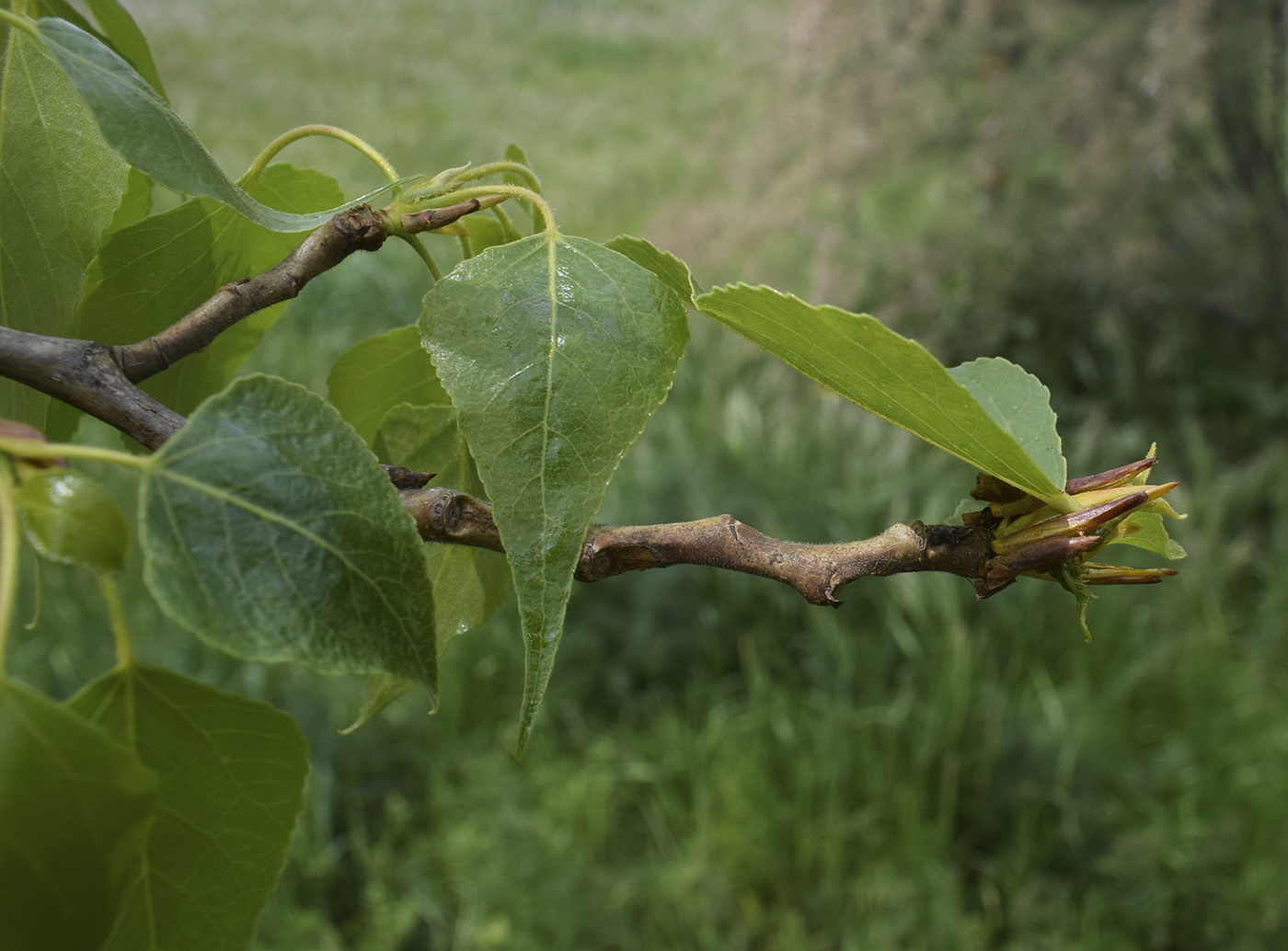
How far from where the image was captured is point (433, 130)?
4230mm

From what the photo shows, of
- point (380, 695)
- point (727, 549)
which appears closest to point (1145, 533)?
point (727, 549)

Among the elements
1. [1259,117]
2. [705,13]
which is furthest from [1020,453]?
[705,13]

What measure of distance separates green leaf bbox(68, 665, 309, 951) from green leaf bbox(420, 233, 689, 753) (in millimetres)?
71

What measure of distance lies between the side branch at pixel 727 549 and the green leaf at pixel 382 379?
0.10 m

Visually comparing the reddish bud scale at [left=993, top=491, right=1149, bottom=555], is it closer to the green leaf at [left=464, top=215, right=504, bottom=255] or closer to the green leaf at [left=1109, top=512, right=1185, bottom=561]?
the green leaf at [left=1109, top=512, right=1185, bottom=561]

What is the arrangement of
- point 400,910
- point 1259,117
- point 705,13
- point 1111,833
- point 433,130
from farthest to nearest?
point 705,13 → point 433,130 → point 1259,117 → point 1111,833 → point 400,910

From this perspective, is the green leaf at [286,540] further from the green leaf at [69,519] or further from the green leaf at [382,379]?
the green leaf at [382,379]

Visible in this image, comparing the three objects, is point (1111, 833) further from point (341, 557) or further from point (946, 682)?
point (341, 557)

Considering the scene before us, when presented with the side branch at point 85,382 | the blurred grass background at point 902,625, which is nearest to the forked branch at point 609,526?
the side branch at point 85,382

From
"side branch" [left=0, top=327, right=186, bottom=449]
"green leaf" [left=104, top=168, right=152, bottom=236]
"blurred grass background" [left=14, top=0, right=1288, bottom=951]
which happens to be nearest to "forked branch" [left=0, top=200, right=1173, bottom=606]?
"side branch" [left=0, top=327, right=186, bottom=449]

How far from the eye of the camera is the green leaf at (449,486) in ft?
1.11

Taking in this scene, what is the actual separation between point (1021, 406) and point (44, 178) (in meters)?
0.30

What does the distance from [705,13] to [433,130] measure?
9.60 ft

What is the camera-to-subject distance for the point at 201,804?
0.89 feet
